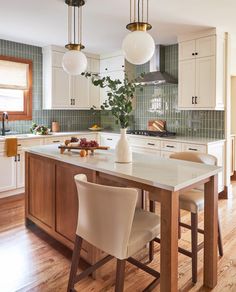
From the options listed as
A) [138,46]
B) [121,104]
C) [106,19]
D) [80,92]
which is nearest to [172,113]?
[80,92]

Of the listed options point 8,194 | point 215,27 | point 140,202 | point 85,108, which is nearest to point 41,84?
point 85,108

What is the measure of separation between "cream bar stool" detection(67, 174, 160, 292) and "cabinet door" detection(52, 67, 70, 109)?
335 centimetres

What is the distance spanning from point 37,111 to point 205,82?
116 inches

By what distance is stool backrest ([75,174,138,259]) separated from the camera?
153cm

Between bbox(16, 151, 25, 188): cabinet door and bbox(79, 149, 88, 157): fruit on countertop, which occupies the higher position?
bbox(79, 149, 88, 157): fruit on countertop

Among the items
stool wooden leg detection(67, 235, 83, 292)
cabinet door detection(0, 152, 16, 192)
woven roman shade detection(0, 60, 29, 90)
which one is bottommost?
stool wooden leg detection(67, 235, 83, 292)

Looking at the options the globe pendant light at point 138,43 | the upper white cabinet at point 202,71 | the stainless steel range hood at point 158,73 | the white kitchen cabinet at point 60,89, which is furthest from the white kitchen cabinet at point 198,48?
the globe pendant light at point 138,43

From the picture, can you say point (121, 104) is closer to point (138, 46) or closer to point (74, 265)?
point (138, 46)

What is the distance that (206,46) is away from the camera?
12.7 ft

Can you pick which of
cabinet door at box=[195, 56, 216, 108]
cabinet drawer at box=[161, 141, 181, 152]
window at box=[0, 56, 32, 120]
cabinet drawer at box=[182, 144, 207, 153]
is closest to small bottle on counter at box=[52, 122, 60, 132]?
window at box=[0, 56, 32, 120]

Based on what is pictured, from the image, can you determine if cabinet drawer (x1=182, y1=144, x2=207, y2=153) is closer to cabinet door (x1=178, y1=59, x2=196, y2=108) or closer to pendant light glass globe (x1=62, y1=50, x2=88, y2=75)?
cabinet door (x1=178, y1=59, x2=196, y2=108)

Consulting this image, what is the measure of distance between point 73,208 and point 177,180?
3.49ft

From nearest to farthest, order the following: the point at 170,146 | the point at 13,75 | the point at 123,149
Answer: the point at 123,149 < the point at 170,146 < the point at 13,75

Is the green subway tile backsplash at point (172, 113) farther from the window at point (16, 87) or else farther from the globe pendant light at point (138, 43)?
the globe pendant light at point (138, 43)
